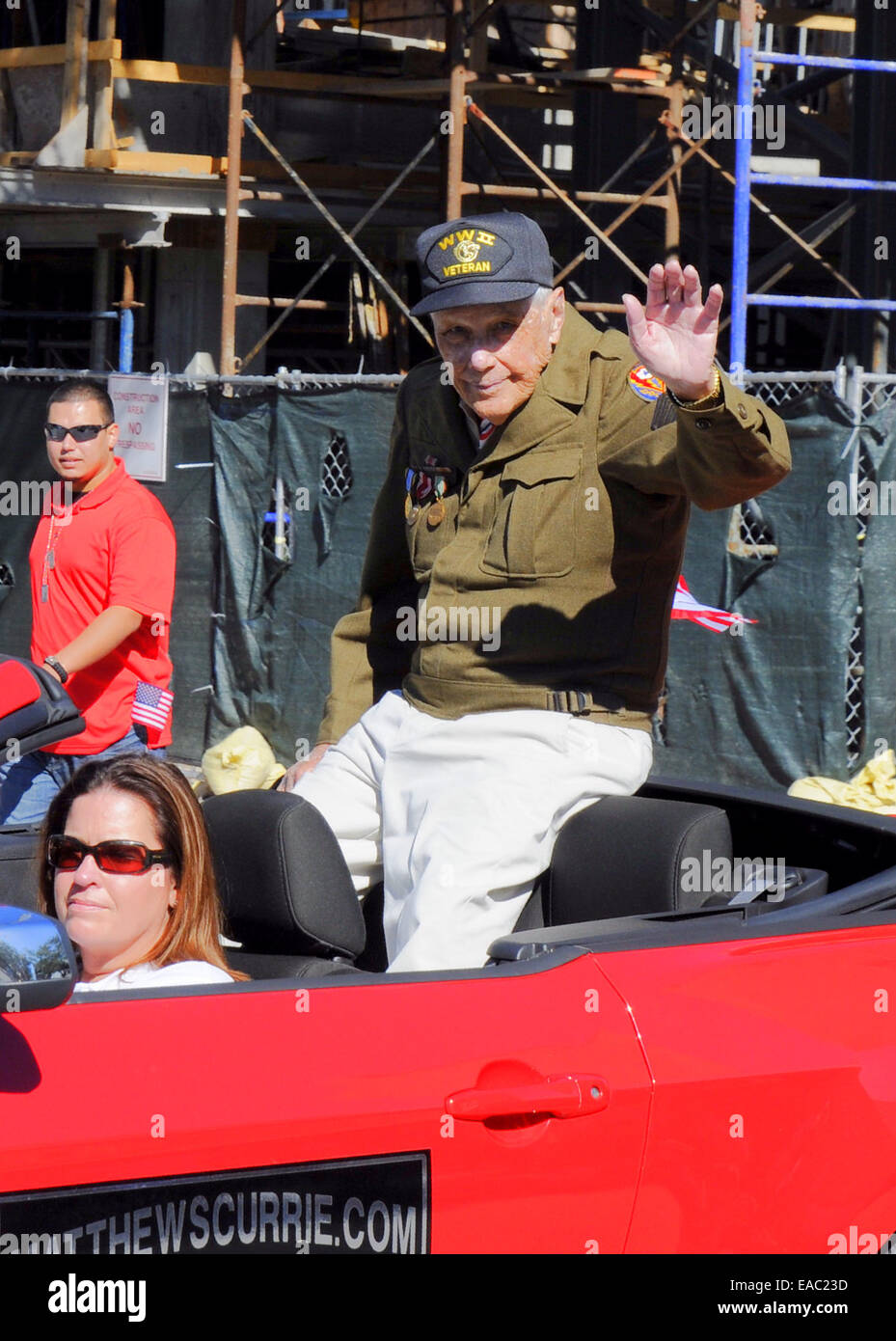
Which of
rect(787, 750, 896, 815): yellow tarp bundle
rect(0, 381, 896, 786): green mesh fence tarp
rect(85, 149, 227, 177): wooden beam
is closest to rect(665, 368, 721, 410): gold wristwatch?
rect(787, 750, 896, 815): yellow tarp bundle

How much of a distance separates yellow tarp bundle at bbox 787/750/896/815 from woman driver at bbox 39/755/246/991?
494cm

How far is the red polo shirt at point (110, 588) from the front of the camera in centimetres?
544

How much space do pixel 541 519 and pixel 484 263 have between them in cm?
50

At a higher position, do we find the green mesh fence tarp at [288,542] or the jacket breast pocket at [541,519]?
the green mesh fence tarp at [288,542]

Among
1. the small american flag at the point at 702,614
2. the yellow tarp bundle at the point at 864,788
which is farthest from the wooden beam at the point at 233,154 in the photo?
the yellow tarp bundle at the point at 864,788

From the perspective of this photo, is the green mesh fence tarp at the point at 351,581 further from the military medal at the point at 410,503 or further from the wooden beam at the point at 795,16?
the wooden beam at the point at 795,16

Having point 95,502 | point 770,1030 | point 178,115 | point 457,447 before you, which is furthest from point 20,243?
point 770,1030

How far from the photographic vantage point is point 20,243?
14539 mm

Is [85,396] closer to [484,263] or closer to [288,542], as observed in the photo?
[484,263]

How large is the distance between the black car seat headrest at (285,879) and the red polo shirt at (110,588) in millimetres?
2381

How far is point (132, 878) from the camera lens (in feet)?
9.05

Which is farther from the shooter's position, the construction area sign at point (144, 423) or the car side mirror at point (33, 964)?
the construction area sign at point (144, 423)

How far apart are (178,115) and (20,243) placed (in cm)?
180

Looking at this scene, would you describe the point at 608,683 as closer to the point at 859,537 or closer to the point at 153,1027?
the point at 153,1027
